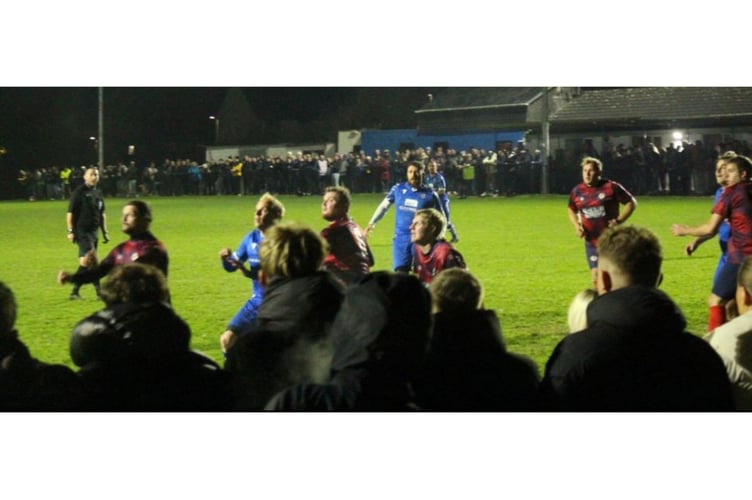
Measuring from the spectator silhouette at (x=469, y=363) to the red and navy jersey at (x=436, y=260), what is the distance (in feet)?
7.10

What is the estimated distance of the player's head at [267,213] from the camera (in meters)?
6.46

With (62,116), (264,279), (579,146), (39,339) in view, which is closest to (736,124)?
(579,146)

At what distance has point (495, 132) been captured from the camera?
23.7ft

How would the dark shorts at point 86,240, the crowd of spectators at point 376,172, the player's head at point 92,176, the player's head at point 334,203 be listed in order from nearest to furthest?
the player's head at point 334,203 → the crowd of spectators at point 376,172 → the player's head at point 92,176 → the dark shorts at point 86,240

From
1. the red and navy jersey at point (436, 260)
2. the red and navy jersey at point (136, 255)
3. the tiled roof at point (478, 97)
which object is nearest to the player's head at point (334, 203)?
the red and navy jersey at point (436, 260)

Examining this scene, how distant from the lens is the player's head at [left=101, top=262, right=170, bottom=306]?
438 cm

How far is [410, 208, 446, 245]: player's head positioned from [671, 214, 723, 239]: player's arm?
1.50 meters

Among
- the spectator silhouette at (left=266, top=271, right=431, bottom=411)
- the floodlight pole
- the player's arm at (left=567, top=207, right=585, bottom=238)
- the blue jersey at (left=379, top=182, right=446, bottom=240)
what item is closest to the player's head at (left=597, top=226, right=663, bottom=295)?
the spectator silhouette at (left=266, top=271, right=431, bottom=411)

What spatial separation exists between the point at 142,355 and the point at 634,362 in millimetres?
2026

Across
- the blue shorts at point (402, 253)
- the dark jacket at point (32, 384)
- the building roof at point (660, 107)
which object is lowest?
the dark jacket at point (32, 384)

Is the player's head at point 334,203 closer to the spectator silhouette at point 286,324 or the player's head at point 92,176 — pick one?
the player's head at point 92,176

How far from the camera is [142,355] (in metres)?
4.25

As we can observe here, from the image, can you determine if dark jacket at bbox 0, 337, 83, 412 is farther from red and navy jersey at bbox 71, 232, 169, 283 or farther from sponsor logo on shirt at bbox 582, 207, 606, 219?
sponsor logo on shirt at bbox 582, 207, 606, 219

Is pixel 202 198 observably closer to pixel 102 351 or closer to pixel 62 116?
pixel 62 116
